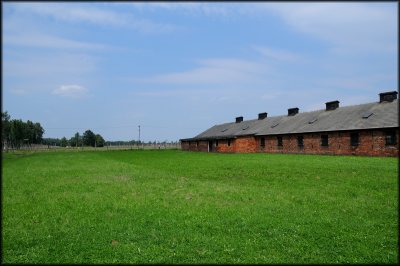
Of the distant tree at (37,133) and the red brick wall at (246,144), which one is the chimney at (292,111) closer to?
the red brick wall at (246,144)

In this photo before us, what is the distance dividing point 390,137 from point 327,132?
7270mm

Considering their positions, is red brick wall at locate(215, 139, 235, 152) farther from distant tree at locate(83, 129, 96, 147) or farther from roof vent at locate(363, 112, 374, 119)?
distant tree at locate(83, 129, 96, 147)

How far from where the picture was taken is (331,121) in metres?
40.6

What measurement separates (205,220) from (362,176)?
35.9 feet

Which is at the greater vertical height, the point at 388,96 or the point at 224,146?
the point at 388,96

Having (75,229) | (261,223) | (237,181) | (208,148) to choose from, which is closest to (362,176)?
(237,181)

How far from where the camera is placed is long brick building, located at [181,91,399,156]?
33656 millimetres

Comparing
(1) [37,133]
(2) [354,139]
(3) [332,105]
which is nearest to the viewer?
(2) [354,139]

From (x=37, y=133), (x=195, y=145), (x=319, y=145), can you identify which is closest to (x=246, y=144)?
(x=319, y=145)

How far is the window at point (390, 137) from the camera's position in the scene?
32.4 m

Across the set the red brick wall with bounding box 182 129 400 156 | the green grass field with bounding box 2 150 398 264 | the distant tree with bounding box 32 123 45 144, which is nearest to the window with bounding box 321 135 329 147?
the red brick wall with bounding box 182 129 400 156

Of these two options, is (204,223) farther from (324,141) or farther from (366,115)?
(324,141)

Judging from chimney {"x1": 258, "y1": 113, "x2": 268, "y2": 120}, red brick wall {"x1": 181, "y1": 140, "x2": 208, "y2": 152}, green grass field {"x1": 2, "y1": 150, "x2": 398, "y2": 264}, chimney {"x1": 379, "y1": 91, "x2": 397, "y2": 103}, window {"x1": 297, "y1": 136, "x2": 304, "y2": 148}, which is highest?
chimney {"x1": 379, "y1": 91, "x2": 397, "y2": 103}

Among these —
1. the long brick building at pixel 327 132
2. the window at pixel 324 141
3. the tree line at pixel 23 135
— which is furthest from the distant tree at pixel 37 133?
the window at pixel 324 141
